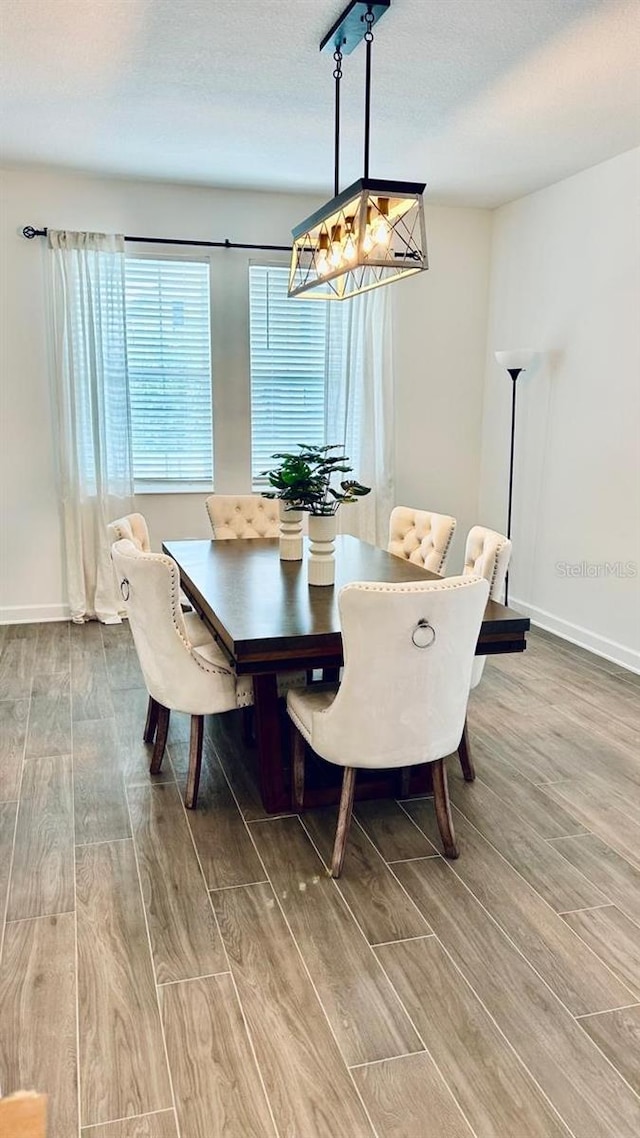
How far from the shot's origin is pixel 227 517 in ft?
14.1

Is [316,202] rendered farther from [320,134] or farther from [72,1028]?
[72,1028]

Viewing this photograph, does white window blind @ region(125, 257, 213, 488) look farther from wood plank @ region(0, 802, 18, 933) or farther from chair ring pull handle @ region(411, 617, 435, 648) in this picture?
chair ring pull handle @ region(411, 617, 435, 648)

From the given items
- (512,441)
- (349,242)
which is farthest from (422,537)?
(512,441)

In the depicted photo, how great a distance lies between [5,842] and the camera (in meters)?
2.56

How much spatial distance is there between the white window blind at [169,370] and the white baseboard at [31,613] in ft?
3.41

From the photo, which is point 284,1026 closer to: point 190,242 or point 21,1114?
point 21,1114

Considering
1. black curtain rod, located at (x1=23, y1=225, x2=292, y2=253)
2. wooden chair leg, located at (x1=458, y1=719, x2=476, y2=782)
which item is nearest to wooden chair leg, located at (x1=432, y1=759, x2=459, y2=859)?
wooden chair leg, located at (x1=458, y1=719, x2=476, y2=782)

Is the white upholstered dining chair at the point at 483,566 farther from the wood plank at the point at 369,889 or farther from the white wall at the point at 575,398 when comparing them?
the white wall at the point at 575,398

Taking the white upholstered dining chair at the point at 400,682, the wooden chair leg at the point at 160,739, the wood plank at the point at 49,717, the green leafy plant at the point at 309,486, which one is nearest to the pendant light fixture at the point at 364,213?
the green leafy plant at the point at 309,486

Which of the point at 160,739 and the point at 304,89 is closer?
the point at 160,739

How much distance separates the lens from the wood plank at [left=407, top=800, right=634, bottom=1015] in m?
1.91

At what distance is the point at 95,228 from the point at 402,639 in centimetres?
399

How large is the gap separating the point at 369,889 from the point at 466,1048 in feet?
2.02

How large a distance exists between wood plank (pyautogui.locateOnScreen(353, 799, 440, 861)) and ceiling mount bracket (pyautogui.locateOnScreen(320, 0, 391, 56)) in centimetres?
278
